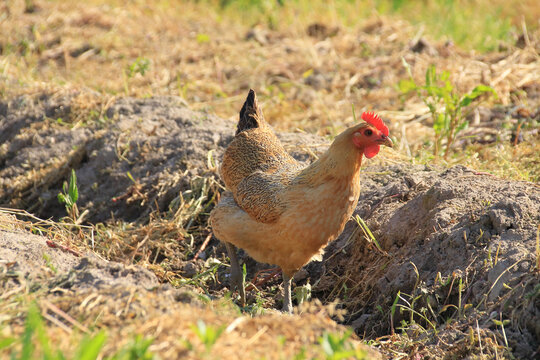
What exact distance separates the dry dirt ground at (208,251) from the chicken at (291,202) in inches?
16.2

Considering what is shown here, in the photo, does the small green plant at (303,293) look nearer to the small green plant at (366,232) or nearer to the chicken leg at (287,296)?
the chicken leg at (287,296)

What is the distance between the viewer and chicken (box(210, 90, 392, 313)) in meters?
3.69

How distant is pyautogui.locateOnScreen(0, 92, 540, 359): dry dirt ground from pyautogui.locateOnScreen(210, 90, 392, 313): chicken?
41 cm

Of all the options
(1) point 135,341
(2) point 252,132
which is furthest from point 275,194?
(1) point 135,341

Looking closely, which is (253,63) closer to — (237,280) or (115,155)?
(115,155)

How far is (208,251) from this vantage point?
16.8 ft

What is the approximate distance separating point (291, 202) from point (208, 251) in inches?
61.4

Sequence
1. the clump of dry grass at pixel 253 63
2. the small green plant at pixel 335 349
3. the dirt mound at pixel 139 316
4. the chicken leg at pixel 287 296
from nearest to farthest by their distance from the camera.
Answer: the small green plant at pixel 335 349, the dirt mound at pixel 139 316, the chicken leg at pixel 287 296, the clump of dry grass at pixel 253 63

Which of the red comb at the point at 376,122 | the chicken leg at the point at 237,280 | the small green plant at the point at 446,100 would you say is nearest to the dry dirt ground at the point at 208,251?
the chicken leg at the point at 237,280

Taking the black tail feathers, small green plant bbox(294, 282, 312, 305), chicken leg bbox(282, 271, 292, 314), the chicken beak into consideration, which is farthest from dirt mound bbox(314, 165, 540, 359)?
the black tail feathers

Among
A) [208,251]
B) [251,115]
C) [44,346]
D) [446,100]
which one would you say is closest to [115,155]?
[208,251]

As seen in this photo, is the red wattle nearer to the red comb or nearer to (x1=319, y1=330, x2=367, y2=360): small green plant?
the red comb

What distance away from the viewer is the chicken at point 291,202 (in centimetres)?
369

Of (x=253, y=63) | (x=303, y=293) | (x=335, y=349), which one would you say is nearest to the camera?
(x=335, y=349)
